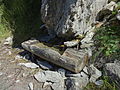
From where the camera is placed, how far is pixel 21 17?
443cm

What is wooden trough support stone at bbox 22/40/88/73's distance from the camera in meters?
2.77

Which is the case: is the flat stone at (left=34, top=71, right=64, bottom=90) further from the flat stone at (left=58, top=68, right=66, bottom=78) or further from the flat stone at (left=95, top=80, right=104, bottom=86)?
the flat stone at (left=95, top=80, right=104, bottom=86)

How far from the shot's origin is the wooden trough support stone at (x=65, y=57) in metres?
2.77

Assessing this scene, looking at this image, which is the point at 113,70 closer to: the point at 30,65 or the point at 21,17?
the point at 30,65

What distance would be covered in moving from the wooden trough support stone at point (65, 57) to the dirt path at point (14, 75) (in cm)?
31

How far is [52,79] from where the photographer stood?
286cm

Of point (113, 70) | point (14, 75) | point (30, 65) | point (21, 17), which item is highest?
point (21, 17)

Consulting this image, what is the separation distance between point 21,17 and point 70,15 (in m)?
1.82

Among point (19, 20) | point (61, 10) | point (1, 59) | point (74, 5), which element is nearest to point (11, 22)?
point (19, 20)

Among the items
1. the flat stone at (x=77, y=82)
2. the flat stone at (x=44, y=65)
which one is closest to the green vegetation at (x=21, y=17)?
the flat stone at (x=44, y=65)

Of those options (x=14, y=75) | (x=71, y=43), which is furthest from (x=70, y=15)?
(x=14, y=75)

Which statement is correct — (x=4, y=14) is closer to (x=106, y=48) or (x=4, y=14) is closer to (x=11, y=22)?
(x=11, y=22)

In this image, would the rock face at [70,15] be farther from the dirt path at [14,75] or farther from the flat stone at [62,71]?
the dirt path at [14,75]

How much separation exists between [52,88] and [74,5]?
4.36ft
